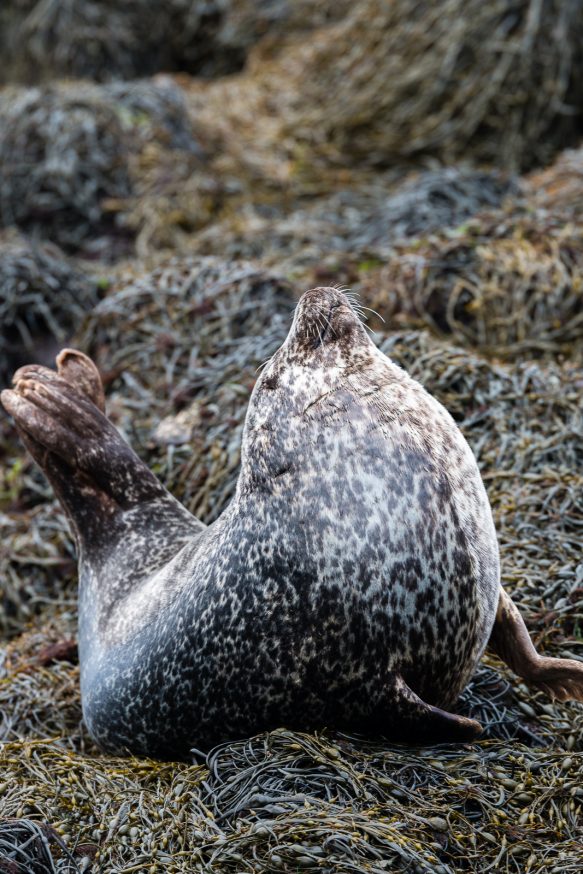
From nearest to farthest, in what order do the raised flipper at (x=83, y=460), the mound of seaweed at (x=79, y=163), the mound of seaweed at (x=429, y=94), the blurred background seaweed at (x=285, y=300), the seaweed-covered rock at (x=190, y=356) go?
the blurred background seaweed at (x=285, y=300), the raised flipper at (x=83, y=460), the seaweed-covered rock at (x=190, y=356), the mound of seaweed at (x=79, y=163), the mound of seaweed at (x=429, y=94)

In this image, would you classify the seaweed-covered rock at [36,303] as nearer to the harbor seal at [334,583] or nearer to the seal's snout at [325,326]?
the harbor seal at [334,583]

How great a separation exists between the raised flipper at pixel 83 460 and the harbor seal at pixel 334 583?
23.8 inches

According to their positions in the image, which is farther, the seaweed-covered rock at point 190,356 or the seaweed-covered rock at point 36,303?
the seaweed-covered rock at point 36,303

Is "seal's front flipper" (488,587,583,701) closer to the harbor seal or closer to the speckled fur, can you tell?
the harbor seal

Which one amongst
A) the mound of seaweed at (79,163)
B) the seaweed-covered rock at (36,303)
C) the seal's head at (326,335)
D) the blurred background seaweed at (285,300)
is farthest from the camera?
the mound of seaweed at (79,163)

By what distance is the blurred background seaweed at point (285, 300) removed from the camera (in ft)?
8.45

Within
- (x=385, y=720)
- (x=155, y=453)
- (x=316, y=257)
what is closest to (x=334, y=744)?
(x=385, y=720)

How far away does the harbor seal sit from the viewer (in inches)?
102

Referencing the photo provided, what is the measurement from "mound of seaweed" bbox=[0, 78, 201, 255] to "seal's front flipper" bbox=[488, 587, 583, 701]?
4720mm

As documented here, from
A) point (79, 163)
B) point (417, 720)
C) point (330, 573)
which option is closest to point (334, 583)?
point (330, 573)

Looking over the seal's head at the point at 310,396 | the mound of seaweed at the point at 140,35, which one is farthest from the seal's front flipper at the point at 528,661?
the mound of seaweed at the point at 140,35

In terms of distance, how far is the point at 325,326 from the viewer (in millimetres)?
2760

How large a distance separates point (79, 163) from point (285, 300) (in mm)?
2712

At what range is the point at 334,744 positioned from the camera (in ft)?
8.78
